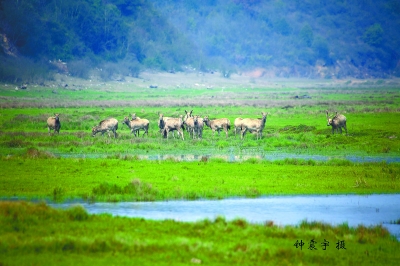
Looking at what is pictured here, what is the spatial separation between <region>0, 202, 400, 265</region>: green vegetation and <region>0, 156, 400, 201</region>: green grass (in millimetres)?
5289

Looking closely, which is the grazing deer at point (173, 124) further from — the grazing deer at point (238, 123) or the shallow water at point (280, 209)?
the shallow water at point (280, 209)

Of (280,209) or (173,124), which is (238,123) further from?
(280,209)

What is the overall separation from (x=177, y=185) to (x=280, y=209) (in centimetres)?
472

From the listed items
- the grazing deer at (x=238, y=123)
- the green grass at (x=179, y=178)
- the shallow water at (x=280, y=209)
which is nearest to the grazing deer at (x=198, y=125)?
the grazing deer at (x=238, y=123)

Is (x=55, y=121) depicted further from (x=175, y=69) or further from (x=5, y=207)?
(x=175, y=69)

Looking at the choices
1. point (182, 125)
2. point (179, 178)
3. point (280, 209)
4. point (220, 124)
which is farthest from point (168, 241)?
point (220, 124)

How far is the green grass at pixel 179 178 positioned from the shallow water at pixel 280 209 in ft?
2.85

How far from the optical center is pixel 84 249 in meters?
16.0

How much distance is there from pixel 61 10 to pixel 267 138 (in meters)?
124

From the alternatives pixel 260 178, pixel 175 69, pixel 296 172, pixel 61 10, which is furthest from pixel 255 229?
pixel 175 69

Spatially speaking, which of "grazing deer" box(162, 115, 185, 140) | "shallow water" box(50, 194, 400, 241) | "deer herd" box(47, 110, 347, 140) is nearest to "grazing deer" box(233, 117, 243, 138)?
"deer herd" box(47, 110, 347, 140)

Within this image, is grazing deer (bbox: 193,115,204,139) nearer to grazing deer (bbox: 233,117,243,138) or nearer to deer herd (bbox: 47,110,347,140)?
deer herd (bbox: 47,110,347,140)

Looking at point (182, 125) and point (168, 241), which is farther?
point (182, 125)

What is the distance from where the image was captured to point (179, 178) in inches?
1095
